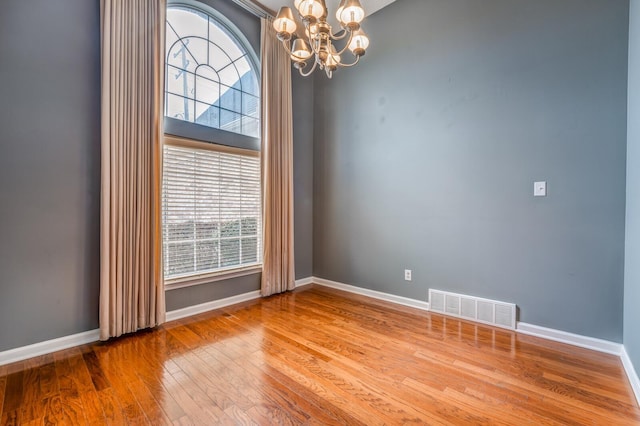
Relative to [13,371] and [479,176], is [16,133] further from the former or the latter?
[479,176]

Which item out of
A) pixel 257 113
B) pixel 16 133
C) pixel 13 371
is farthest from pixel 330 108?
pixel 13 371

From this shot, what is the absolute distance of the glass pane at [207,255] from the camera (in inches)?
126

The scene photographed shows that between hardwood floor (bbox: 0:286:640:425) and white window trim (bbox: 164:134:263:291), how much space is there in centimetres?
43

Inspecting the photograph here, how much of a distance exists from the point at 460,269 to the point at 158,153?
3260 millimetres

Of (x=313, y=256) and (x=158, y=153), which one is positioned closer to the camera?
(x=158, y=153)

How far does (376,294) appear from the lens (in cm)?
368

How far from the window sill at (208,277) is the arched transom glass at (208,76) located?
1704mm

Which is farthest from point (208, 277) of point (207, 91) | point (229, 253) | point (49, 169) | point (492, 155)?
point (492, 155)

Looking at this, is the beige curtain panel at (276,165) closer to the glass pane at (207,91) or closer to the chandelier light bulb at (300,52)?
the glass pane at (207,91)

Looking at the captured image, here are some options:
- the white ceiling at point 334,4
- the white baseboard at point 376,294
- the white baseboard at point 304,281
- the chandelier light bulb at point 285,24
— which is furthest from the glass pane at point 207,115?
the white baseboard at point 376,294

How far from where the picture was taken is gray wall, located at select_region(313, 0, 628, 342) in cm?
230

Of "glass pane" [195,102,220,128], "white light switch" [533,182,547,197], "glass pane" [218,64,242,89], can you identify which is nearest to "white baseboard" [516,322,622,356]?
"white light switch" [533,182,547,197]

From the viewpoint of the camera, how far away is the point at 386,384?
6.19 ft

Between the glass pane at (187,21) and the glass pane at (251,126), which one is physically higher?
the glass pane at (187,21)
